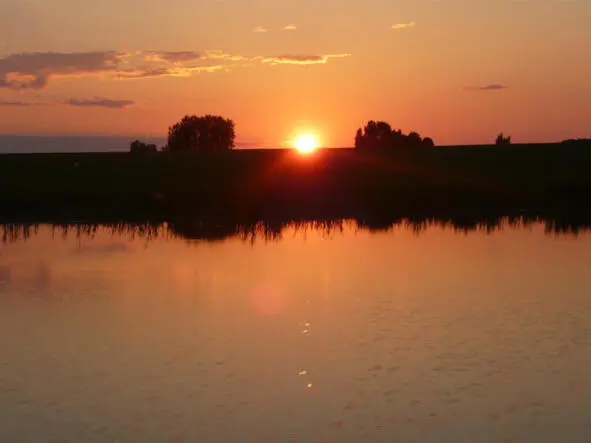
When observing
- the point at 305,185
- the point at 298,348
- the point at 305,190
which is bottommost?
the point at 298,348

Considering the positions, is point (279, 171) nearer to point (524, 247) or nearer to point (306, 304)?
point (524, 247)

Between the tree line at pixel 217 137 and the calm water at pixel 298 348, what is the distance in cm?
9233

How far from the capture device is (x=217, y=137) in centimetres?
14550

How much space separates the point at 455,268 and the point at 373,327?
821cm

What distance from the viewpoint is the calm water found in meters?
11.7

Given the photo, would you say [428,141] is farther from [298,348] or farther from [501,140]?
[298,348]

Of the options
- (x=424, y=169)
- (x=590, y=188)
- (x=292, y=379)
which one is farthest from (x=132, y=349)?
(x=424, y=169)

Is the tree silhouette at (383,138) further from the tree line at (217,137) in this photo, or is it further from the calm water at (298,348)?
the calm water at (298,348)

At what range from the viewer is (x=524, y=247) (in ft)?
95.2

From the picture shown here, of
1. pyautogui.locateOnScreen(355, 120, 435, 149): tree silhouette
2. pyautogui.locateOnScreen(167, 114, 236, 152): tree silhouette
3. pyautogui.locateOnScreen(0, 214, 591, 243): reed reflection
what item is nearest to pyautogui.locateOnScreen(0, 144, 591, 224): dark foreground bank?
pyautogui.locateOnScreen(0, 214, 591, 243): reed reflection

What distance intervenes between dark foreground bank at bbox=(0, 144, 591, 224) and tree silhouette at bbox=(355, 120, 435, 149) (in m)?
32.1

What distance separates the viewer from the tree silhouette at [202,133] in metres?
141

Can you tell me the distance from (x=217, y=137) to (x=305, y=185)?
310ft

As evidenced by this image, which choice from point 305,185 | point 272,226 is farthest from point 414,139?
point 272,226
